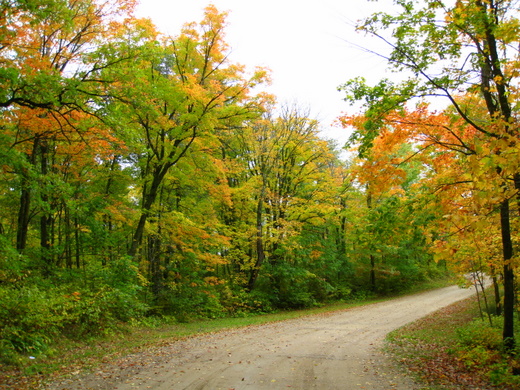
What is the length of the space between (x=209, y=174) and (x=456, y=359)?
39.7ft

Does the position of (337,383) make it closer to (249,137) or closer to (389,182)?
(389,182)

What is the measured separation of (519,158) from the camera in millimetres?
2920

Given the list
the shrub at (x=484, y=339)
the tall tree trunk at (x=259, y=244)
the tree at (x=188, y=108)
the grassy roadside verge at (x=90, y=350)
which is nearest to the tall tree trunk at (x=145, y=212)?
the tree at (x=188, y=108)

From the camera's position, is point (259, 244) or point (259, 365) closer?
point (259, 365)

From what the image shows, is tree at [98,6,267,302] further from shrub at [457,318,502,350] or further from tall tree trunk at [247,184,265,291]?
shrub at [457,318,502,350]

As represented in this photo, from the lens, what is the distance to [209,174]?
1658cm

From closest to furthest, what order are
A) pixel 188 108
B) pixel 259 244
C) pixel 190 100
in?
pixel 190 100 < pixel 188 108 < pixel 259 244

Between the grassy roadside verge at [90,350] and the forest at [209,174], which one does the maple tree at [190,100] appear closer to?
the forest at [209,174]

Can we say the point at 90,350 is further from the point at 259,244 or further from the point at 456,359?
the point at 259,244

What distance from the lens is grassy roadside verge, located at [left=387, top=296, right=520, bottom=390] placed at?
5.90 metres

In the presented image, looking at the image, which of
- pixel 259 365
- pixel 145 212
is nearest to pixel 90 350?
pixel 259 365

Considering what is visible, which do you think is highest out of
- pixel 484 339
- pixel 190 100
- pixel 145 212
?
pixel 190 100

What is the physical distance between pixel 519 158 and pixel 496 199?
1.86 feet

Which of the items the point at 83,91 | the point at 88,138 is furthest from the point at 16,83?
the point at 88,138
